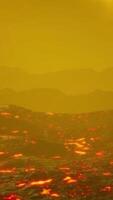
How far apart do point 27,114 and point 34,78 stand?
109 meters

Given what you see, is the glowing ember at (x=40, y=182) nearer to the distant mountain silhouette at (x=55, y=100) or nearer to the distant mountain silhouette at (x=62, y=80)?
the distant mountain silhouette at (x=55, y=100)

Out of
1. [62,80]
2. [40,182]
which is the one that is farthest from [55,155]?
[62,80]

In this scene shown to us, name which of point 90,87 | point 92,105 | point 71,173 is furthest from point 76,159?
point 90,87

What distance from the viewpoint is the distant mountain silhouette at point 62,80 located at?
147000 millimetres

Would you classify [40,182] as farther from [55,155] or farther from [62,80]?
[62,80]

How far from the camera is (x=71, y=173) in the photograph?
26.8 metres

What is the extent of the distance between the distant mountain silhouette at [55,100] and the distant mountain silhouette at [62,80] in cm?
3277

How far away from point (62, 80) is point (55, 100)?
50.3 m

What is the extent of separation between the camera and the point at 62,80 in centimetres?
15662

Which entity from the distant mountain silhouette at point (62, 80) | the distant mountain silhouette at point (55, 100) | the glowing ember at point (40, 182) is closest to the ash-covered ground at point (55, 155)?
the glowing ember at point (40, 182)

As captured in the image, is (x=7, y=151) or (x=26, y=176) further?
(x=7, y=151)

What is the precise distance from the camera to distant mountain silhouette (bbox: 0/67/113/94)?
482ft

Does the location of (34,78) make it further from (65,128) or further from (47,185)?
(47,185)

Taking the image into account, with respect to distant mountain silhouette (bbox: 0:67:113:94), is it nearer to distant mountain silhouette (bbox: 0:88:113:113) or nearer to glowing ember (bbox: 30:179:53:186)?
distant mountain silhouette (bbox: 0:88:113:113)
